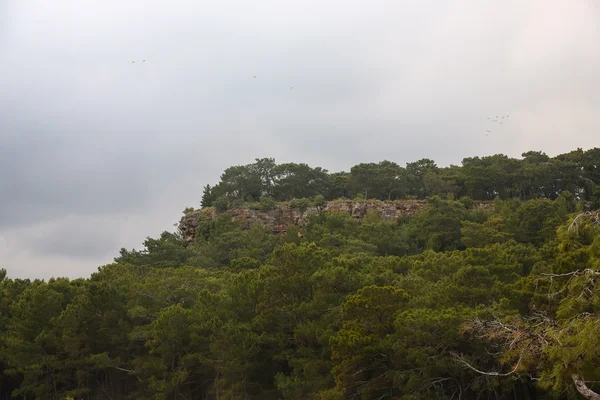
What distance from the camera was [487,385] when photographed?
18719 mm

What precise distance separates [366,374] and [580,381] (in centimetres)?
1291

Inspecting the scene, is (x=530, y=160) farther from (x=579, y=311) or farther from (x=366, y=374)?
(x=579, y=311)

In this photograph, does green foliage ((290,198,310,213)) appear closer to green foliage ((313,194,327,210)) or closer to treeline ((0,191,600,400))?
Result: green foliage ((313,194,327,210))

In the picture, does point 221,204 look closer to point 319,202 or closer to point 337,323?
point 319,202

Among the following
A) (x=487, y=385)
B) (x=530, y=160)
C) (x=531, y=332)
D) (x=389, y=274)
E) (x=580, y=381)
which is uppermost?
(x=530, y=160)

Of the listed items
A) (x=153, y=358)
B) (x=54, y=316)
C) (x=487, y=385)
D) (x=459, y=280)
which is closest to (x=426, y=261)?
(x=459, y=280)

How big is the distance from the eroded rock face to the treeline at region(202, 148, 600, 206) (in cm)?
283

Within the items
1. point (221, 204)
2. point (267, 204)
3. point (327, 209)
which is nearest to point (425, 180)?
point (327, 209)

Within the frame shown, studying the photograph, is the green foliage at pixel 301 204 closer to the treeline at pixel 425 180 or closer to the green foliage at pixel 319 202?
the green foliage at pixel 319 202

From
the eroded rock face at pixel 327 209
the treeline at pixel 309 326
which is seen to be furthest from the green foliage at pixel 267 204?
the treeline at pixel 309 326

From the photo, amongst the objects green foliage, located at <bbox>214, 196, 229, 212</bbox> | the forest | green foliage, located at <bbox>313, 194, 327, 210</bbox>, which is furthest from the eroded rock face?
the forest

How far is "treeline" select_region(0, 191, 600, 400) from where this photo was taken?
1872 cm

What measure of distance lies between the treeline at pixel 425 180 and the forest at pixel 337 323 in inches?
555

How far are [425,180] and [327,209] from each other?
39.0 ft
